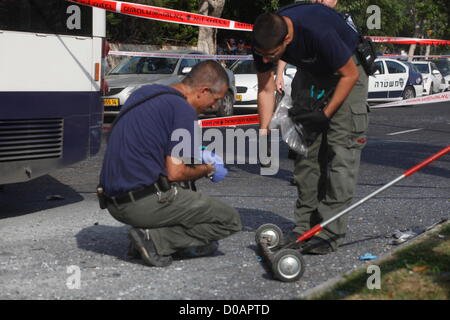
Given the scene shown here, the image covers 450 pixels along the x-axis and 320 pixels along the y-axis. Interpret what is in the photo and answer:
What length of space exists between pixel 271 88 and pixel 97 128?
8.26 feet

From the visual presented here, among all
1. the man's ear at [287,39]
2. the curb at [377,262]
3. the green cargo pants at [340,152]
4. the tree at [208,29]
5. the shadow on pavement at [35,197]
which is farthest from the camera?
the tree at [208,29]

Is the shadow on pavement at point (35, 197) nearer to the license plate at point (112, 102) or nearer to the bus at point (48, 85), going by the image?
the bus at point (48, 85)

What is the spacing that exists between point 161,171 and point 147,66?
1322 cm

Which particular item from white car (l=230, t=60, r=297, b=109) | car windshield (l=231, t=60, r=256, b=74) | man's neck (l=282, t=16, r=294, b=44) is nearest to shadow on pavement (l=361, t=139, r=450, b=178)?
man's neck (l=282, t=16, r=294, b=44)

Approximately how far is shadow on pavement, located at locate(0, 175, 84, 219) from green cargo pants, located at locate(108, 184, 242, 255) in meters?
2.41

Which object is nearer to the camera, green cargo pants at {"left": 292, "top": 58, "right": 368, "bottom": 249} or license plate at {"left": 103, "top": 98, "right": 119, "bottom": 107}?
green cargo pants at {"left": 292, "top": 58, "right": 368, "bottom": 249}

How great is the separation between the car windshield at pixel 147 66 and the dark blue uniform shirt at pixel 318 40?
1253 cm

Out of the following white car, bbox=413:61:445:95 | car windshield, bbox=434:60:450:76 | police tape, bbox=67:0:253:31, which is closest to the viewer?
police tape, bbox=67:0:253:31

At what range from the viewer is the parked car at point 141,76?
645 inches

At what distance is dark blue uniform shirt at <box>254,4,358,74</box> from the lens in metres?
5.19

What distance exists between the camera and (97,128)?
25.3 ft

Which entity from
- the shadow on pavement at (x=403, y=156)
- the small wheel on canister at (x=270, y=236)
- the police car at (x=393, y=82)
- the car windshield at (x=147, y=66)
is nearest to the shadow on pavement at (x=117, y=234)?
the small wheel on canister at (x=270, y=236)

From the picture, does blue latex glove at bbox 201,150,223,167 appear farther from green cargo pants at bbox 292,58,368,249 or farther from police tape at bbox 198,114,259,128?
police tape at bbox 198,114,259,128

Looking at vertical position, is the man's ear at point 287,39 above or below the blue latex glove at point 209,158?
above
